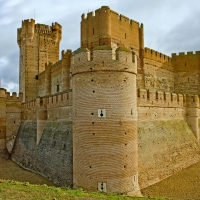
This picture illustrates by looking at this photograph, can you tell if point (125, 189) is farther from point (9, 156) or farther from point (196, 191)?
point (9, 156)

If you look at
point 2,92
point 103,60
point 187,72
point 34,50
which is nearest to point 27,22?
point 34,50

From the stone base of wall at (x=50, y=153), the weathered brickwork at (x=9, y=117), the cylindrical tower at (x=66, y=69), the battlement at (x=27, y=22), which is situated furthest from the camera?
the battlement at (x=27, y=22)

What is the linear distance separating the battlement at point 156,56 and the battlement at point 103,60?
14541 millimetres

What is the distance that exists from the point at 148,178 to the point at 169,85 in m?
18.6

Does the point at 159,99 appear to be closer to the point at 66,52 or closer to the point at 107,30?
the point at 107,30

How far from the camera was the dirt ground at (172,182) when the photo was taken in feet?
41.7

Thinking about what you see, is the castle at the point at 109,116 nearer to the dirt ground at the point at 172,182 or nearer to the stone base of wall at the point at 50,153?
→ the stone base of wall at the point at 50,153

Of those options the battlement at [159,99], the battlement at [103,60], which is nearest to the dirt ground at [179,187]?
the battlement at [159,99]

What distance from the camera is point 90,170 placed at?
37.6ft

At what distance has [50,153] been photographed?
16594mm

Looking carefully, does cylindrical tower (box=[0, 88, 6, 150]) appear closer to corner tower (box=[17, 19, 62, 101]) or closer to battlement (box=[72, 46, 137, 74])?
corner tower (box=[17, 19, 62, 101])

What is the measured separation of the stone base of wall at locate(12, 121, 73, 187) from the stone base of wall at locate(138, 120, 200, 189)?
4.41 meters

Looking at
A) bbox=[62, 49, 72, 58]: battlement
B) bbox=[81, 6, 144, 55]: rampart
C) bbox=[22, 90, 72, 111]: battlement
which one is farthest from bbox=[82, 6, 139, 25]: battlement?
bbox=[22, 90, 72, 111]: battlement

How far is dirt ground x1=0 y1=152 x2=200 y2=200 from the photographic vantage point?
41.7 feet
